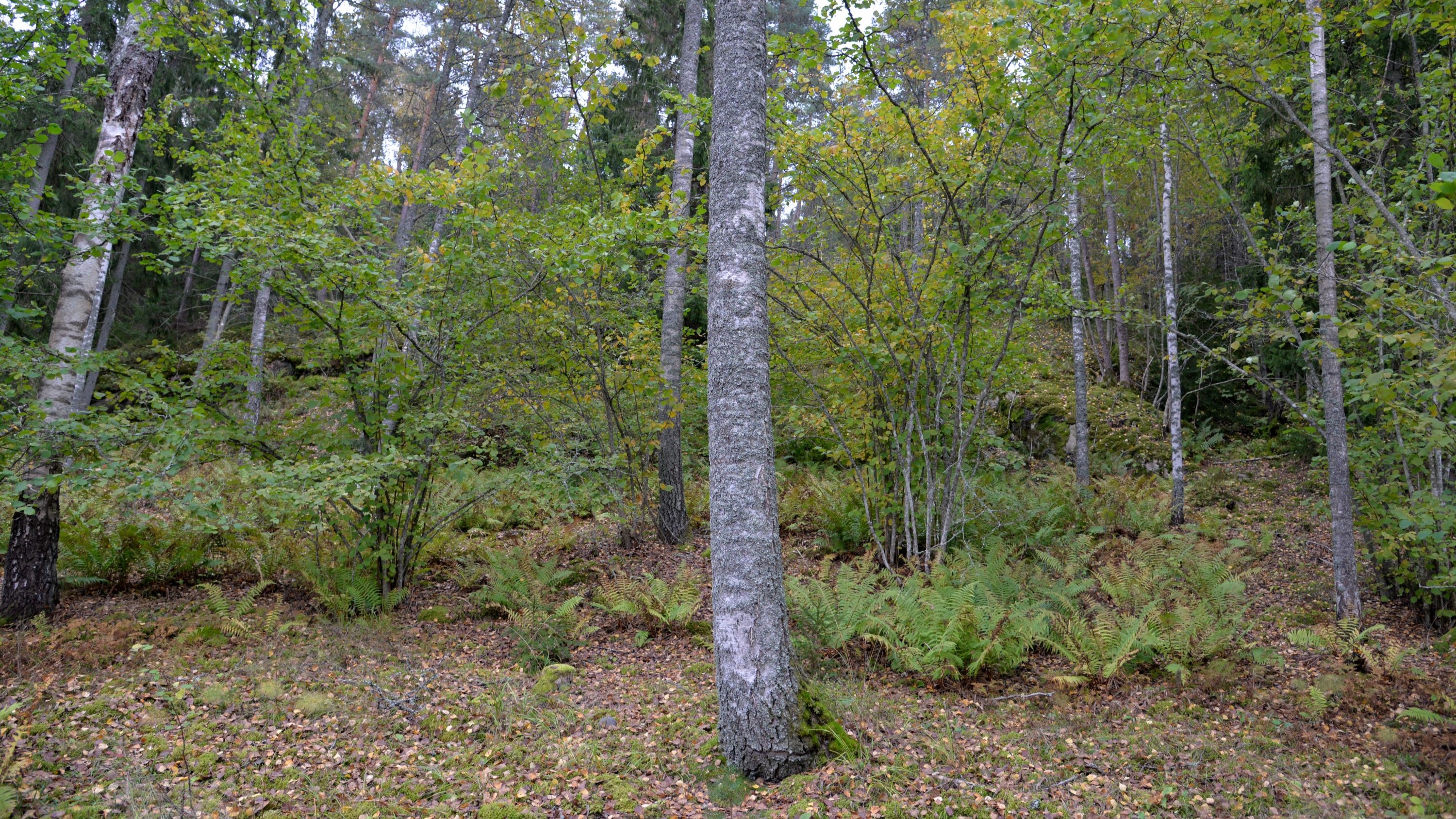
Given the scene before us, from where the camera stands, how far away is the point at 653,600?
6.14 m

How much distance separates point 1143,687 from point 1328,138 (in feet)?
15.0

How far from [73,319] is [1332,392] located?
10.0 meters

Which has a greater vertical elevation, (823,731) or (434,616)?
(434,616)

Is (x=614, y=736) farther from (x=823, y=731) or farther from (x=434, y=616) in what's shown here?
(x=434, y=616)

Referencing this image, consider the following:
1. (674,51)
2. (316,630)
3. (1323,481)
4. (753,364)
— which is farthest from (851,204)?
(1323,481)

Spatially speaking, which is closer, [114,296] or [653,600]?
[653,600]

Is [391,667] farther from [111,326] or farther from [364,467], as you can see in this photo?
[111,326]

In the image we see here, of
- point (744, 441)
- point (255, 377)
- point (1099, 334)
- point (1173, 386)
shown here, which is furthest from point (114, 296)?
point (1099, 334)

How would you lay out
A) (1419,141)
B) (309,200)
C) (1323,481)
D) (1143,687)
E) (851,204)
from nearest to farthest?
(1143,687) < (1419,141) < (309,200) < (851,204) < (1323,481)

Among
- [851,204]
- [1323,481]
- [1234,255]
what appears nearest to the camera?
[851,204]

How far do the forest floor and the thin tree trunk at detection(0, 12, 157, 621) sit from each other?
332 millimetres

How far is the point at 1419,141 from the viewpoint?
17.5ft

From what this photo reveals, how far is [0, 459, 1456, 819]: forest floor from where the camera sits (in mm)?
3352

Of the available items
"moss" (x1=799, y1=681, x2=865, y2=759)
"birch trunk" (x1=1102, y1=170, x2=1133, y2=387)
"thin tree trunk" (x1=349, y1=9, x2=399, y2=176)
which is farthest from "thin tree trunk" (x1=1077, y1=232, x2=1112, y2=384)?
"thin tree trunk" (x1=349, y1=9, x2=399, y2=176)
